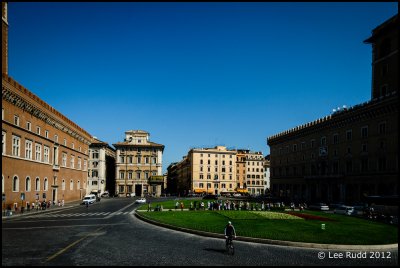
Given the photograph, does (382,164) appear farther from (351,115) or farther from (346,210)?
(346,210)

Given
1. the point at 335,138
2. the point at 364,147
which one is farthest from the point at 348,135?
the point at 364,147

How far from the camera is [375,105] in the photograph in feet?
186

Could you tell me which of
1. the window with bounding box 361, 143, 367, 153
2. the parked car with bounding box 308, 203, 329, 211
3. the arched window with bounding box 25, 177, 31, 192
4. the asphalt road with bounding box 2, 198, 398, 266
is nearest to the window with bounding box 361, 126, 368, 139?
the window with bounding box 361, 143, 367, 153

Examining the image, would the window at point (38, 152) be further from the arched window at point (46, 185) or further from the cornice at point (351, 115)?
the cornice at point (351, 115)

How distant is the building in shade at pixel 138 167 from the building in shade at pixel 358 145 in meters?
39.8

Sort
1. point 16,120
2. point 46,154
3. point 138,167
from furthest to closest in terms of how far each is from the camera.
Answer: point 138,167
point 46,154
point 16,120

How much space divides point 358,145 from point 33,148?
50535 mm

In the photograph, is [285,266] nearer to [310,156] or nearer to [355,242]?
[355,242]

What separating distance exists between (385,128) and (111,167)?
290ft

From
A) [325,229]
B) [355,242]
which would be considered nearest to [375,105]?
[325,229]

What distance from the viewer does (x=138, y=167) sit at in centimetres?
10519

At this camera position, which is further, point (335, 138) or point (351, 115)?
point (335, 138)

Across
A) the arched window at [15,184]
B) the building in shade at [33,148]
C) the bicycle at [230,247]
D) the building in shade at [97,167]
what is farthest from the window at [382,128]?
the building in shade at [97,167]

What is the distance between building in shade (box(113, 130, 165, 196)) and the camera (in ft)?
341
